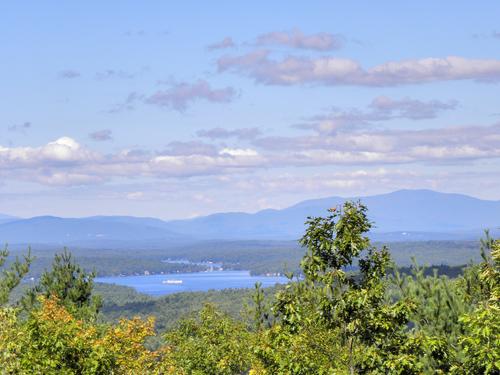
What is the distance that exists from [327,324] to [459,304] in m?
12.7

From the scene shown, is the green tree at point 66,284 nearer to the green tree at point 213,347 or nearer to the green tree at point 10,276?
the green tree at point 10,276

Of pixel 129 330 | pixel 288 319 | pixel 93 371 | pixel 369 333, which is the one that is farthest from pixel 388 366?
pixel 129 330

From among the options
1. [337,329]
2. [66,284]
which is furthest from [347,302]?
[66,284]

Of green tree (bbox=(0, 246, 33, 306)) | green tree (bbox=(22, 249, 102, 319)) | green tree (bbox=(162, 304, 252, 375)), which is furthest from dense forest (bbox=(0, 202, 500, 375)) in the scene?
green tree (bbox=(22, 249, 102, 319))

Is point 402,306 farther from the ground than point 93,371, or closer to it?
farther from the ground

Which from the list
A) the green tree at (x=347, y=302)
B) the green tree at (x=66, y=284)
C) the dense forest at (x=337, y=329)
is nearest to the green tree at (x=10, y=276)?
the green tree at (x=66, y=284)

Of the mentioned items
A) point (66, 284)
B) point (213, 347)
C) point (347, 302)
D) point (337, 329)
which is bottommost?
point (213, 347)

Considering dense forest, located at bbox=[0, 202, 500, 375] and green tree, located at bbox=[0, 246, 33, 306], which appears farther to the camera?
green tree, located at bbox=[0, 246, 33, 306]

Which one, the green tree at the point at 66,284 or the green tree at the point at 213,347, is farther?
the green tree at the point at 66,284

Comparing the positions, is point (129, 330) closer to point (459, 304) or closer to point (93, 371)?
point (93, 371)

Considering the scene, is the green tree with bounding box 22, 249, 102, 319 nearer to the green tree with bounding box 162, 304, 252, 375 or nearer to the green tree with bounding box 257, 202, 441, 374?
the green tree with bounding box 162, 304, 252, 375

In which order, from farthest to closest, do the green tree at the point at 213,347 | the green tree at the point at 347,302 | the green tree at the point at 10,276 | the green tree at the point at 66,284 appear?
the green tree at the point at 66,284 → the green tree at the point at 10,276 → the green tree at the point at 213,347 → the green tree at the point at 347,302

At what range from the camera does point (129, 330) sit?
1337 inches

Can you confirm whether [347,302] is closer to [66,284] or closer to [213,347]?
[213,347]
